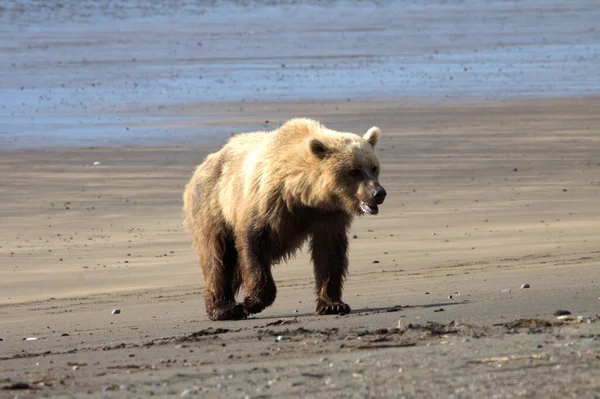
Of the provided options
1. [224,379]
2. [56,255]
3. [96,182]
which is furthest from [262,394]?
[96,182]

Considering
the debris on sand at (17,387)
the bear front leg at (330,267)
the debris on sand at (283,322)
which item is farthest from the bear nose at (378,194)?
the debris on sand at (17,387)

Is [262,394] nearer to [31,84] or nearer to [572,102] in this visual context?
[572,102]

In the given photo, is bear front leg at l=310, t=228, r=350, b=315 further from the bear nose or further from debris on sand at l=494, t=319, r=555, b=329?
debris on sand at l=494, t=319, r=555, b=329

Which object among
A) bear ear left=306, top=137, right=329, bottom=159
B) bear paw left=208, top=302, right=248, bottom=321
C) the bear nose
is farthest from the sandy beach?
bear ear left=306, top=137, right=329, bottom=159

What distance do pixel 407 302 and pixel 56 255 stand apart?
4.98 m

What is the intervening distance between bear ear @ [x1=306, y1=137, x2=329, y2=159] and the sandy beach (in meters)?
1.24

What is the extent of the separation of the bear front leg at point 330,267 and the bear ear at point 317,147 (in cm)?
66

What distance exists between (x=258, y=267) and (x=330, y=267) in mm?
573

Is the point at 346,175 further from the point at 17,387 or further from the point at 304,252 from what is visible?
the point at 304,252

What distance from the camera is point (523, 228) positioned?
14625mm

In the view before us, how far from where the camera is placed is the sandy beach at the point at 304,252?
717 cm

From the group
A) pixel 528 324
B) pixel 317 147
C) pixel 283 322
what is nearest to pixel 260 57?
pixel 317 147

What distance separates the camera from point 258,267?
998 centimetres

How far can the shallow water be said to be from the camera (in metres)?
27.1
